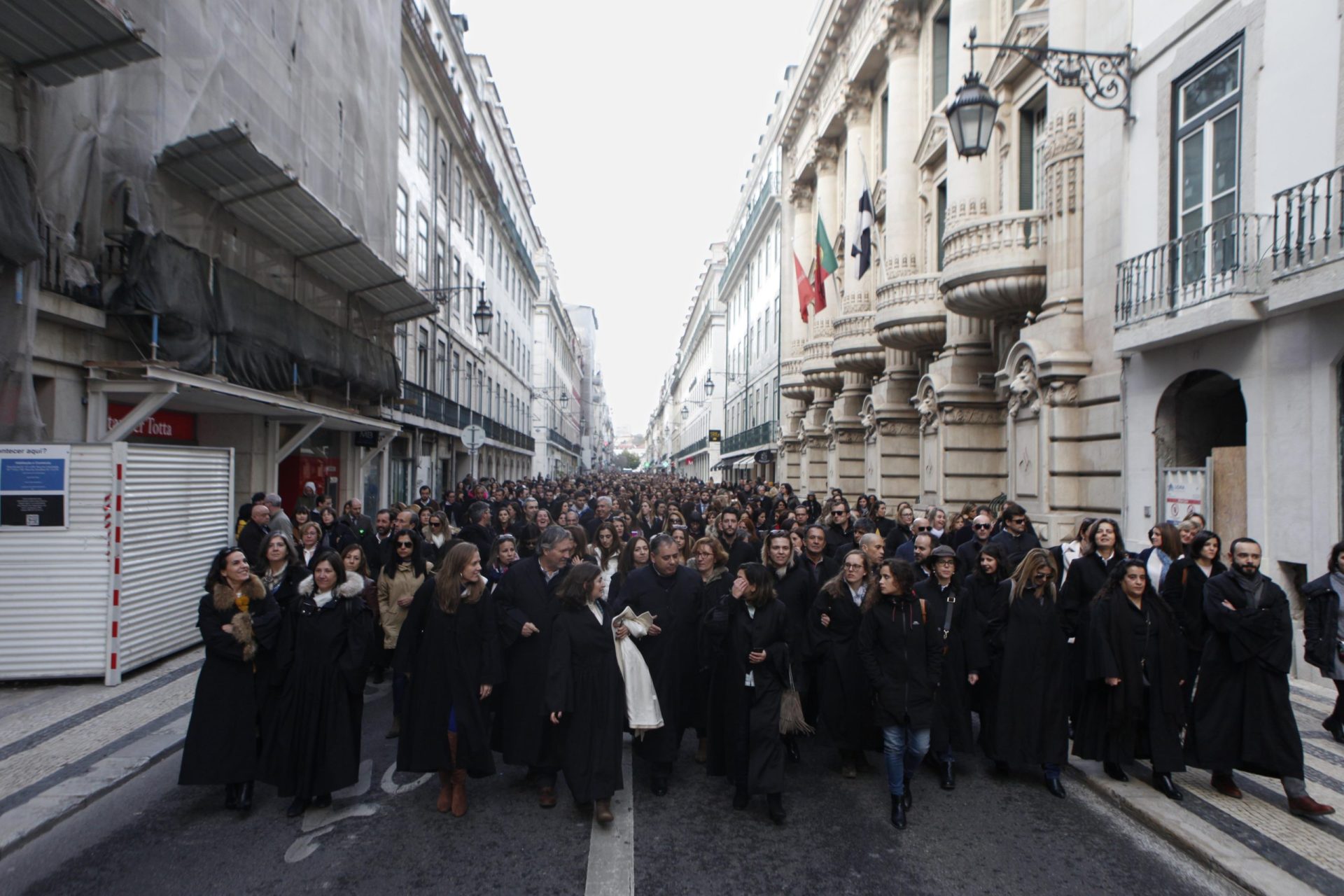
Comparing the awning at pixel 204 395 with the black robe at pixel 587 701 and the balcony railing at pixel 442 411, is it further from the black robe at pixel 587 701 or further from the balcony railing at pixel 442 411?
the balcony railing at pixel 442 411

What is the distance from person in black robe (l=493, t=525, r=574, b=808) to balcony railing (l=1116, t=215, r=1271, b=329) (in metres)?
7.81

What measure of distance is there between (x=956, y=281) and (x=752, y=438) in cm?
3134

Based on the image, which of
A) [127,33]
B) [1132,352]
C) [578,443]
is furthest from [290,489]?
[578,443]

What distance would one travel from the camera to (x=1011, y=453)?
47.2 ft

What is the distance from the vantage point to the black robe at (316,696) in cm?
543

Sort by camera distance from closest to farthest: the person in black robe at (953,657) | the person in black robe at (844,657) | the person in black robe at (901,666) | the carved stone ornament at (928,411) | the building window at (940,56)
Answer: the person in black robe at (901,666)
the person in black robe at (953,657)
the person in black robe at (844,657)
the carved stone ornament at (928,411)
the building window at (940,56)

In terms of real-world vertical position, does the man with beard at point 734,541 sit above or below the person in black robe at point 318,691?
above

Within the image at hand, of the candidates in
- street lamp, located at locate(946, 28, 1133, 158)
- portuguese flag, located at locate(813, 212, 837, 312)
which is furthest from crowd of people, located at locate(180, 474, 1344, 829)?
portuguese flag, located at locate(813, 212, 837, 312)

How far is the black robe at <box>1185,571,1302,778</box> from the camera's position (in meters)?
5.52

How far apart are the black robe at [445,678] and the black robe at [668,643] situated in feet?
3.42

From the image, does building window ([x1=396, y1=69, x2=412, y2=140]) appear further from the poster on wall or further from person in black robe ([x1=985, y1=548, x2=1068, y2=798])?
person in black robe ([x1=985, y1=548, x2=1068, y2=798])

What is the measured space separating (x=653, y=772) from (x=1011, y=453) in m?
10.4

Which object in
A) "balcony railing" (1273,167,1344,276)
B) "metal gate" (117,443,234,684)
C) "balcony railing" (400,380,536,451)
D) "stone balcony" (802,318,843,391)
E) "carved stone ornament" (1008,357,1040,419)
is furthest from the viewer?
"stone balcony" (802,318,843,391)

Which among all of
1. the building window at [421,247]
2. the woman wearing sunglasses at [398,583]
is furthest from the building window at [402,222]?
the woman wearing sunglasses at [398,583]
